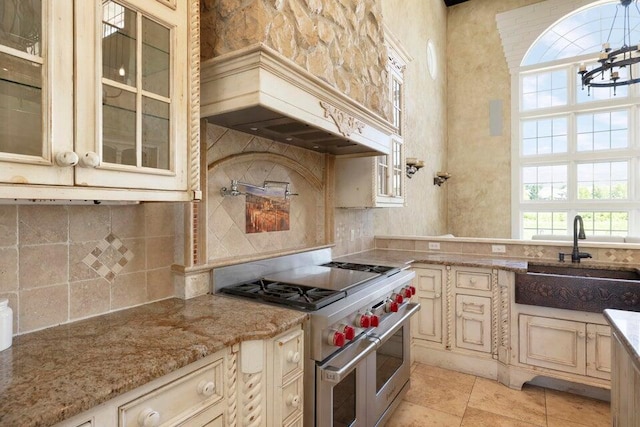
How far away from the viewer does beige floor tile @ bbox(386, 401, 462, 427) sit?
2297 mm

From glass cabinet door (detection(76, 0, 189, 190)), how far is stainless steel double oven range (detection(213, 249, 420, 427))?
76cm

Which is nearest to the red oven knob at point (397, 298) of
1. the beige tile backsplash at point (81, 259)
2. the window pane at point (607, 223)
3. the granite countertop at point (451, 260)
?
the granite countertop at point (451, 260)

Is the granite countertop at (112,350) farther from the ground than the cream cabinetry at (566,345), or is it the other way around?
the granite countertop at (112,350)

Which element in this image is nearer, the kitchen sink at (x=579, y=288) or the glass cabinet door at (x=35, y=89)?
the glass cabinet door at (x=35, y=89)

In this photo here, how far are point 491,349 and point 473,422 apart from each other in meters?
0.73

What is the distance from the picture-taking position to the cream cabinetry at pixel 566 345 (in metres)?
2.44

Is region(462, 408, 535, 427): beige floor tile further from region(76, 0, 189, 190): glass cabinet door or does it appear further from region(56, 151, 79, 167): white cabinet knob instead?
region(56, 151, 79, 167): white cabinet knob

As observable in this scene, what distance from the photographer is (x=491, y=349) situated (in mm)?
2861

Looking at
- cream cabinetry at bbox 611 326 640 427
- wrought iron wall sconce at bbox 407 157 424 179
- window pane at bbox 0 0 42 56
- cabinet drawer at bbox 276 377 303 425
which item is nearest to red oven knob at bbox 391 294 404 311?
cabinet drawer at bbox 276 377 303 425

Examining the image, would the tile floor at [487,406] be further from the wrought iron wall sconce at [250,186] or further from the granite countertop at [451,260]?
the wrought iron wall sconce at [250,186]

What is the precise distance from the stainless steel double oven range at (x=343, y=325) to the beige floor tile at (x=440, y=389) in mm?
268

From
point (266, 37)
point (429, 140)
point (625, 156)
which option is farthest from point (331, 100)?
point (625, 156)

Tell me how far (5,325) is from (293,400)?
39.9 inches

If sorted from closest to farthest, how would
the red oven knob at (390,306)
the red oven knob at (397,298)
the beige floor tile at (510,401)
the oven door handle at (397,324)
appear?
1. the oven door handle at (397,324)
2. the red oven knob at (390,306)
3. the red oven knob at (397,298)
4. the beige floor tile at (510,401)
